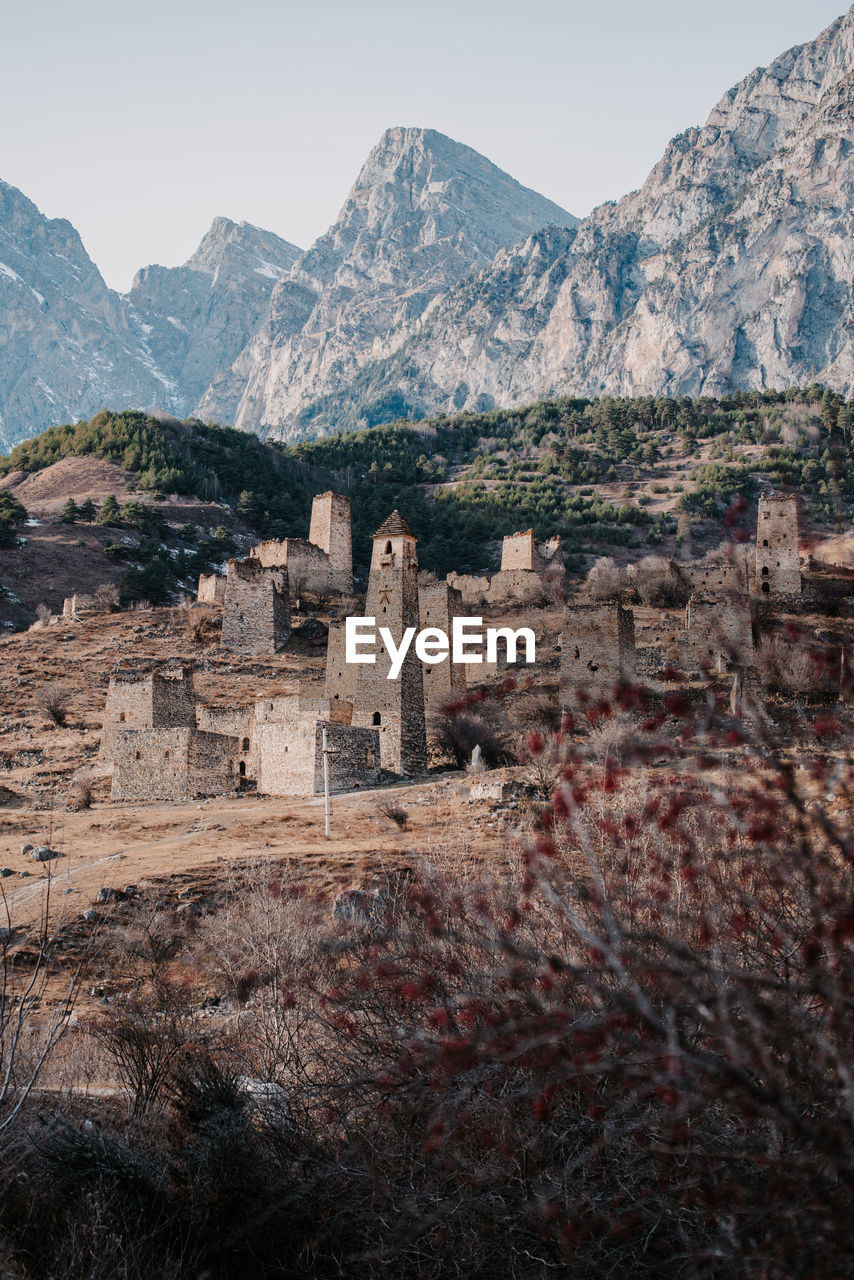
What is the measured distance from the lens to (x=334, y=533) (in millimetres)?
61781

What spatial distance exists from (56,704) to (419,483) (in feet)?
216

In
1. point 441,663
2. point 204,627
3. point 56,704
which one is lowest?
point 56,704

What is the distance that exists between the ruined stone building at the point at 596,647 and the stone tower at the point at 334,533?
26.9 m

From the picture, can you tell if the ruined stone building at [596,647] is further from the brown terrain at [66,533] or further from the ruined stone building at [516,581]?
the brown terrain at [66,533]

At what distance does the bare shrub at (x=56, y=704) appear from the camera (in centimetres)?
3728

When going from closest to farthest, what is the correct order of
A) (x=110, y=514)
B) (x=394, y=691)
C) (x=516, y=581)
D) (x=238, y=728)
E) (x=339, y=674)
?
(x=394, y=691) < (x=238, y=728) < (x=339, y=674) < (x=516, y=581) < (x=110, y=514)

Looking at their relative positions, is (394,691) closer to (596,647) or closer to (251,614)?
(596,647)

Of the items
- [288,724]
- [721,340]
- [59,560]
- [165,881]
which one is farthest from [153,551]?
[721,340]

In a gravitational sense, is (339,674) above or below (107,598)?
below

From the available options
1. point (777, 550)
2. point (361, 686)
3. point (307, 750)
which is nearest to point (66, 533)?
point (777, 550)

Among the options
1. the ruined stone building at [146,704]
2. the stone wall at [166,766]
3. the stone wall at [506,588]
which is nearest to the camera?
the stone wall at [166,766]

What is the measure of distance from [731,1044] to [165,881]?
1660 centimetres

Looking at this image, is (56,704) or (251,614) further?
(251,614)

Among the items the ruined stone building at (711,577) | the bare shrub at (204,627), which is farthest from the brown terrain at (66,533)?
the ruined stone building at (711,577)
